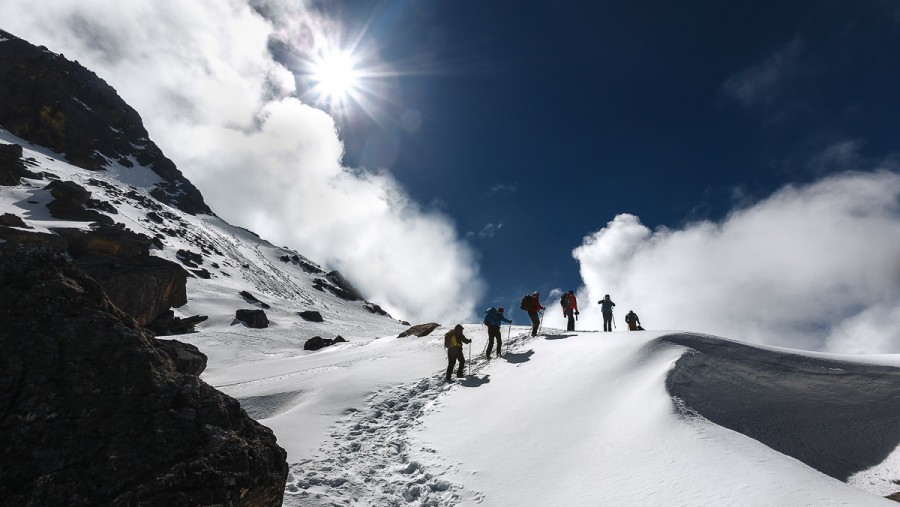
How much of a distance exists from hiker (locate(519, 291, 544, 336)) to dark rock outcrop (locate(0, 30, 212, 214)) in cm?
11289

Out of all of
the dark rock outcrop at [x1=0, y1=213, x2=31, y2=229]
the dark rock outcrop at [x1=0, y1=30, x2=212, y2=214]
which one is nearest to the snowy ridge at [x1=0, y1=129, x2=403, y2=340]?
the dark rock outcrop at [x1=0, y1=213, x2=31, y2=229]

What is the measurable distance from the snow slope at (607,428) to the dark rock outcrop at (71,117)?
116 meters

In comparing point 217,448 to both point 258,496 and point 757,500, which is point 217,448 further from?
point 757,500

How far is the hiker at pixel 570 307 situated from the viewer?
1977 cm

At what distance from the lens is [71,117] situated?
10612 cm

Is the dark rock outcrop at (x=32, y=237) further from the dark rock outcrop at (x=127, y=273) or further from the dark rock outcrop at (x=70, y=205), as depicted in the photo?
the dark rock outcrop at (x=70, y=205)

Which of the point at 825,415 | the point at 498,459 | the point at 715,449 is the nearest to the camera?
the point at 715,449

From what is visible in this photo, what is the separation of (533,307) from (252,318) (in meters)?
34.7

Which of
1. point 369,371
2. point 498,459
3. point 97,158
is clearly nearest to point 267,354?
point 369,371

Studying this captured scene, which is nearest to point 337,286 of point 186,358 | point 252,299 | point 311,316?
point 252,299

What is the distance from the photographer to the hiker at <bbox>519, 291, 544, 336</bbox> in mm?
17344

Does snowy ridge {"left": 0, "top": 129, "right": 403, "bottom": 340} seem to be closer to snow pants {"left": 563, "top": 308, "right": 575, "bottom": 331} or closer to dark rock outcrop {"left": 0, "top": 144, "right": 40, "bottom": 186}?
dark rock outcrop {"left": 0, "top": 144, "right": 40, "bottom": 186}

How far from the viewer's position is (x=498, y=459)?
23.6 ft

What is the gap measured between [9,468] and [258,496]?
7.99 ft
